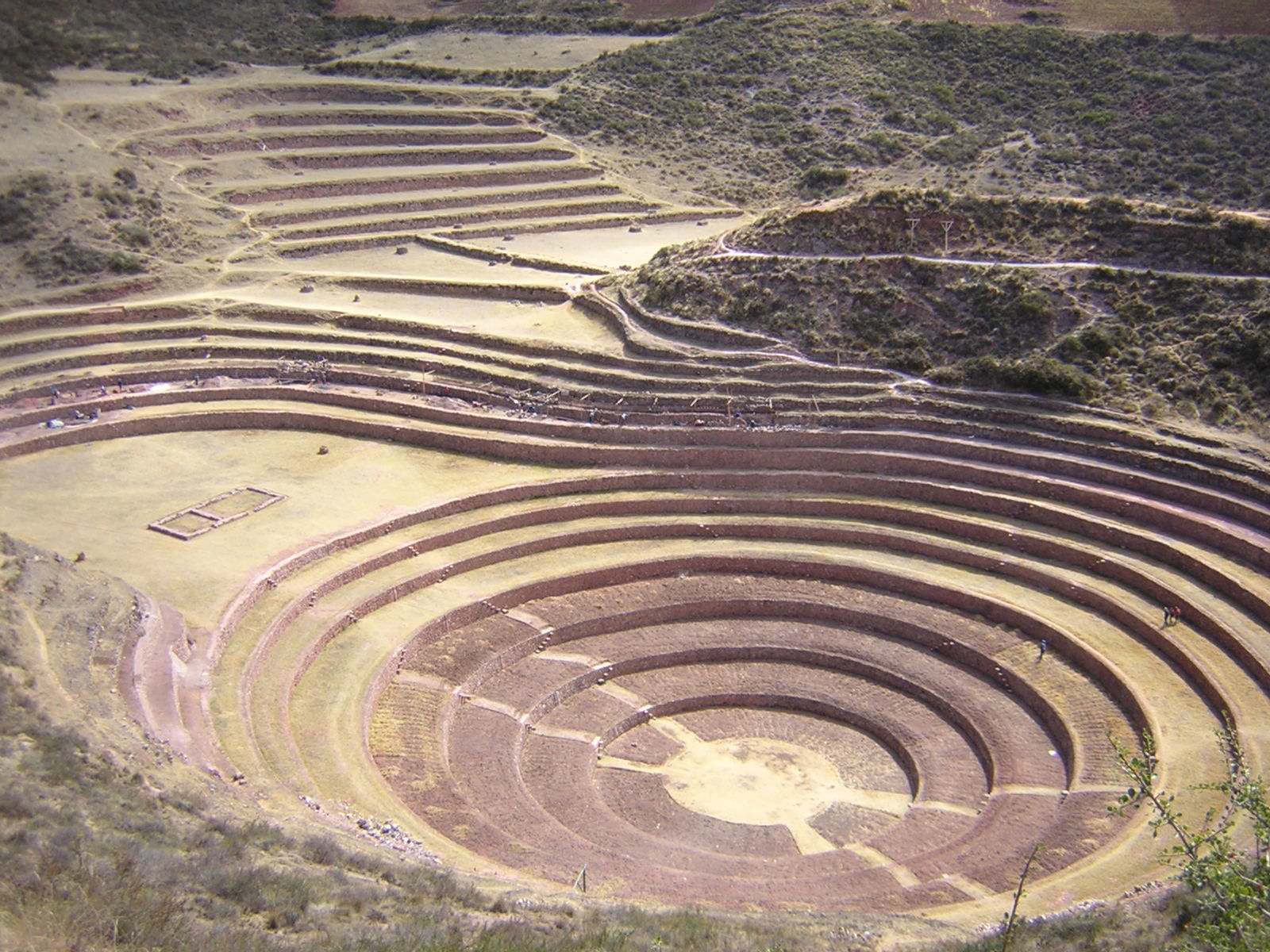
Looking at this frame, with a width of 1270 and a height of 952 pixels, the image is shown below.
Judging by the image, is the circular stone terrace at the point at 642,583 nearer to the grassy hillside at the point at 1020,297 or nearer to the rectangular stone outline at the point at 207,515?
the rectangular stone outline at the point at 207,515

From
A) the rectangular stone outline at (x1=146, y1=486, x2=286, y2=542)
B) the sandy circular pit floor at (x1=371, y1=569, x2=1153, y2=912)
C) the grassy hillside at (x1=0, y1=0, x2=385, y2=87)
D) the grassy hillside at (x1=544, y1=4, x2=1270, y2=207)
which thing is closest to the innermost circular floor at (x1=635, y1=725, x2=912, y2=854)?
the sandy circular pit floor at (x1=371, y1=569, x2=1153, y2=912)

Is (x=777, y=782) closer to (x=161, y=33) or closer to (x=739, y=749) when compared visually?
(x=739, y=749)

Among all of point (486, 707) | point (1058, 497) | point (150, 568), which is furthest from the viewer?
point (1058, 497)

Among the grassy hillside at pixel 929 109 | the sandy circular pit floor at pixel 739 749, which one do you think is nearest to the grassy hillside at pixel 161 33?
the grassy hillside at pixel 929 109

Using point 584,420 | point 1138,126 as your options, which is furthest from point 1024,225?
point 1138,126

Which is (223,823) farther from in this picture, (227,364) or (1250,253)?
(1250,253)
